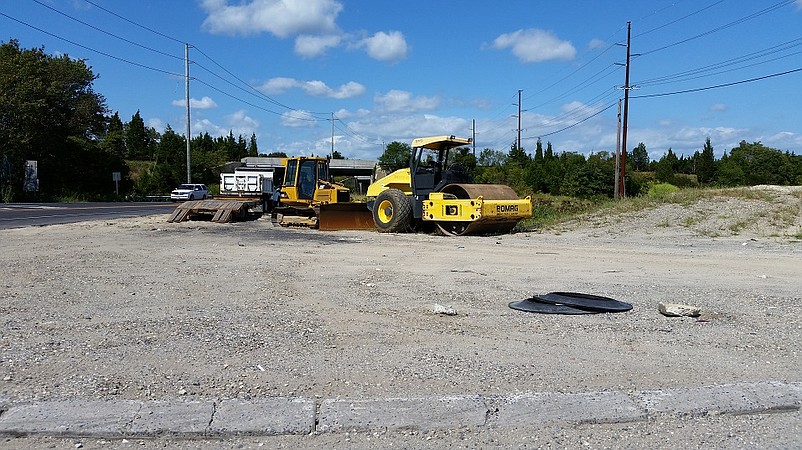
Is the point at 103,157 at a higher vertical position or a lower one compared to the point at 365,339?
higher

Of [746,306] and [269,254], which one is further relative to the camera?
[269,254]

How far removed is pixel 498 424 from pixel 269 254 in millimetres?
9631

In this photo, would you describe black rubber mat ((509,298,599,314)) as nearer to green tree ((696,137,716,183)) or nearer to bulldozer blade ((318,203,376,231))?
bulldozer blade ((318,203,376,231))

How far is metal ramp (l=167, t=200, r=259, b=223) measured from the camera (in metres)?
22.9

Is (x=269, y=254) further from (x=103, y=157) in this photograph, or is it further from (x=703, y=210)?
(x=103, y=157)

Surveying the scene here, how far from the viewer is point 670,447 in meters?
3.96

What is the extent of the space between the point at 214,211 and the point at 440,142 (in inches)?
370

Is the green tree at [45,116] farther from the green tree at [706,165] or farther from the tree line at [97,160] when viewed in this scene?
the green tree at [706,165]

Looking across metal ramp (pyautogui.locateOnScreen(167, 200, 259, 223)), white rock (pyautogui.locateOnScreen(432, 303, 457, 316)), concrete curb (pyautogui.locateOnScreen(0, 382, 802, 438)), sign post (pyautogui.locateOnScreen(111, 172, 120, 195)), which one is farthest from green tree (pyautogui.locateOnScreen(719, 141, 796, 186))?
concrete curb (pyautogui.locateOnScreen(0, 382, 802, 438))

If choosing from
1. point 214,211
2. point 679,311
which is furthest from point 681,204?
point 679,311

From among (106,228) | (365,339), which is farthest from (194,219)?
(365,339)

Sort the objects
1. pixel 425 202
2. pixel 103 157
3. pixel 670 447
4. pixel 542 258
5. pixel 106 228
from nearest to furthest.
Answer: pixel 670 447 < pixel 542 258 < pixel 425 202 < pixel 106 228 < pixel 103 157

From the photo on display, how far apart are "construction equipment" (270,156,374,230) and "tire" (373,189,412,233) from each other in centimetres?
121

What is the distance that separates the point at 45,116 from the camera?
4828cm
